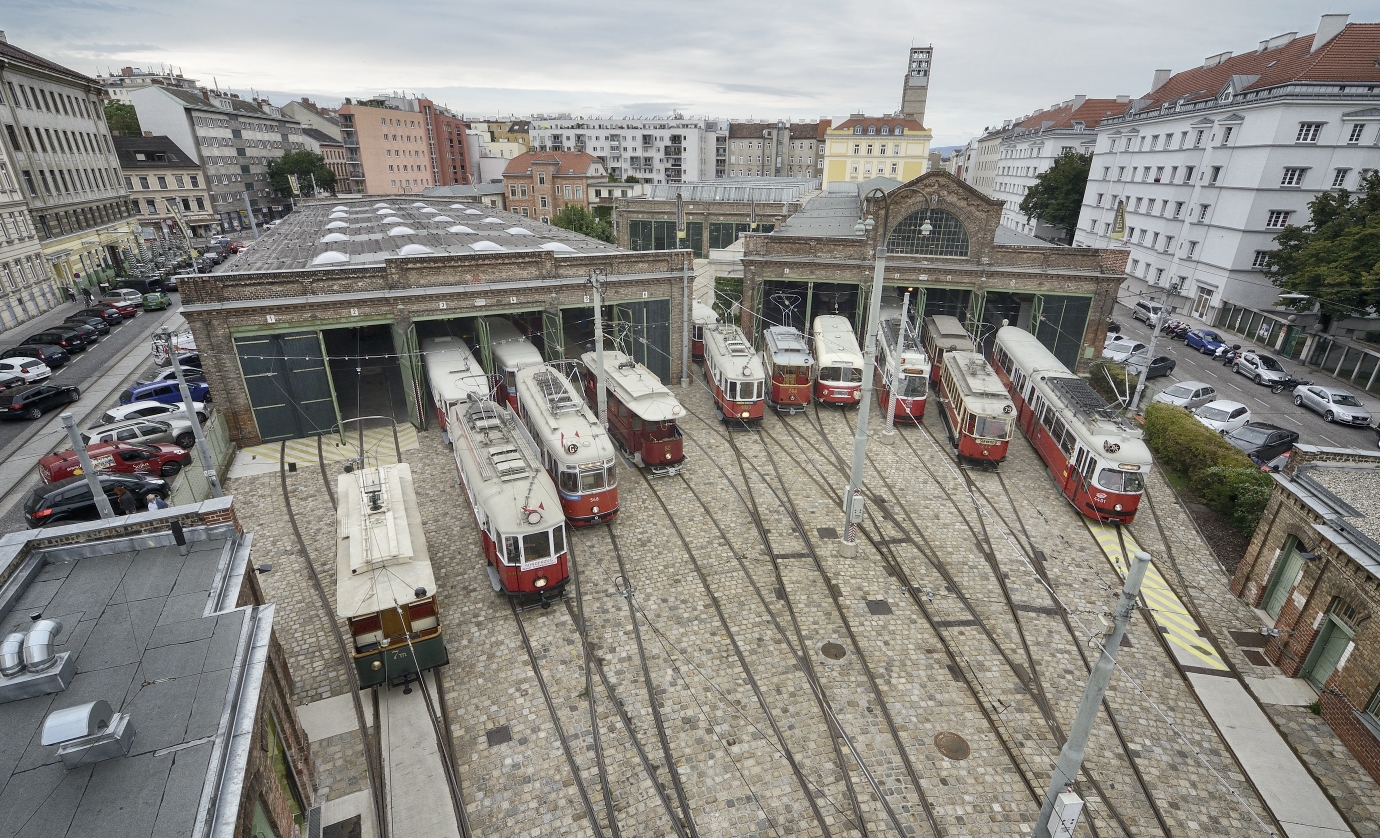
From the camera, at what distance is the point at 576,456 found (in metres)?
18.3

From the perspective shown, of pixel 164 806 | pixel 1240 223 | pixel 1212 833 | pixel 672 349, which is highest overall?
pixel 1240 223

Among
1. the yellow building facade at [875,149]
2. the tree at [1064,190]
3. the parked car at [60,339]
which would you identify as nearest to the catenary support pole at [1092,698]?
the parked car at [60,339]

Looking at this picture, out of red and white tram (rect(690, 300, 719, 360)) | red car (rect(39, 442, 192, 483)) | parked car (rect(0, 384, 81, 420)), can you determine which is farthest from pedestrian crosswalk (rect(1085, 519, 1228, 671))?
parked car (rect(0, 384, 81, 420))

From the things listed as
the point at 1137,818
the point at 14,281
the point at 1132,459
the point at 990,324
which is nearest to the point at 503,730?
the point at 1137,818

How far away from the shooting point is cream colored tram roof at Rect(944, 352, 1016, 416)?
23312mm

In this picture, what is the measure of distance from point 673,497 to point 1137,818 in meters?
14.3

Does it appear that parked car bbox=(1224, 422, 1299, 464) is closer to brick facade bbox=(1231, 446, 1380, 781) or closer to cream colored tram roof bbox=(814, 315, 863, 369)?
brick facade bbox=(1231, 446, 1380, 781)

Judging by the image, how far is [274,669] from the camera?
1037 cm

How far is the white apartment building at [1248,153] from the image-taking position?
1571 inches

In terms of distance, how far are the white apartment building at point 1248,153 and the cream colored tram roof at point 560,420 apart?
3254 cm

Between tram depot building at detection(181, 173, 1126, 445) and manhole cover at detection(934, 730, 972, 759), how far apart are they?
69.0 feet

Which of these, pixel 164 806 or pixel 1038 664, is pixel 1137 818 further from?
pixel 164 806

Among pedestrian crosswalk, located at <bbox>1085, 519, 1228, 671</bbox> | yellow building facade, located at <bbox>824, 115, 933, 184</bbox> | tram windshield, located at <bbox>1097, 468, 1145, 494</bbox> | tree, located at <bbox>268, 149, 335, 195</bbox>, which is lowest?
pedestrian crosswalk, located at <bbox>1085, 519, 1228, 671</bbox>

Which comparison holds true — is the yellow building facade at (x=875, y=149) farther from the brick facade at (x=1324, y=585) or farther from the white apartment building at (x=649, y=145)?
the brick facade at (x=1324, y=585)
